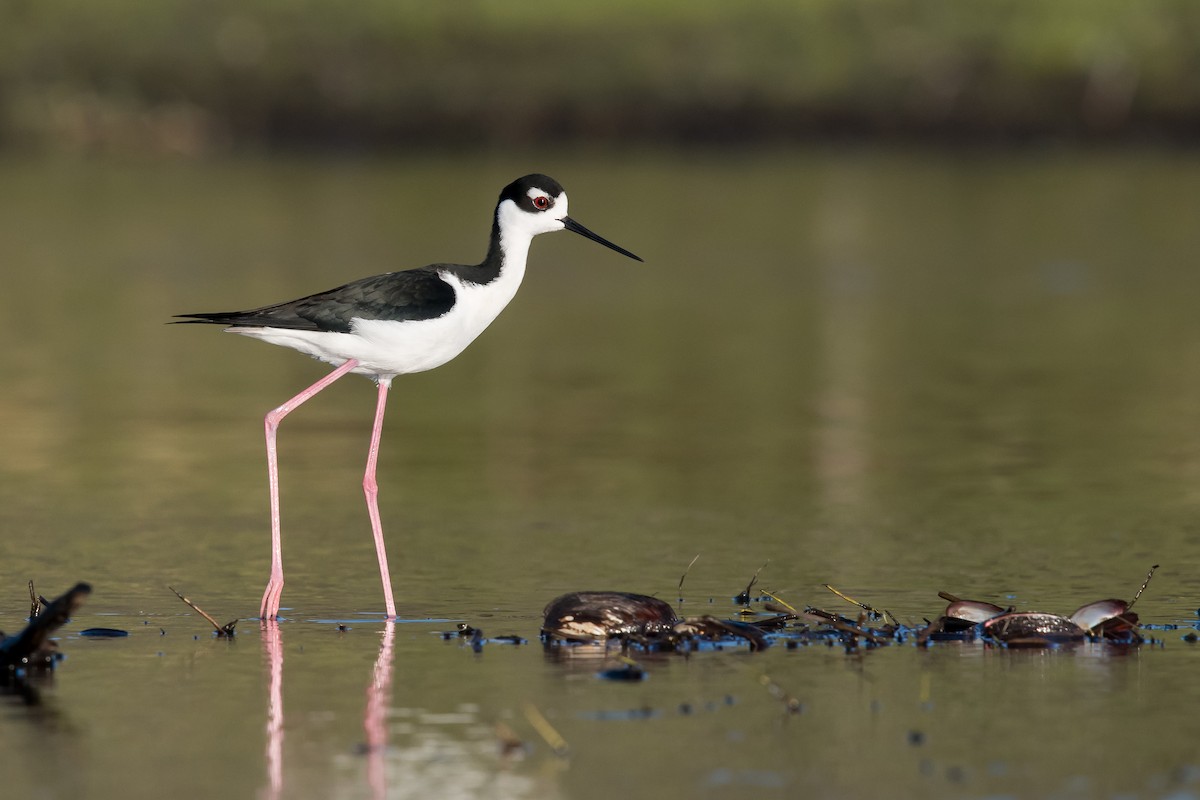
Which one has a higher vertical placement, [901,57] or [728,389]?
[901,57]

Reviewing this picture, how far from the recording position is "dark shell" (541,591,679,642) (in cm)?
791

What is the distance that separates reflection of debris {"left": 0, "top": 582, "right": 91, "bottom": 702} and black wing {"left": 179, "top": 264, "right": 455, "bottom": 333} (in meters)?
1.63

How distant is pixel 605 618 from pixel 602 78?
37.5 m

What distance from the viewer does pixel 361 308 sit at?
8.65 meters

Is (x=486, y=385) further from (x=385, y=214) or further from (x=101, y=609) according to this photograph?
(x=385, y=214)

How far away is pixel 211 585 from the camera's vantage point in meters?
9.06

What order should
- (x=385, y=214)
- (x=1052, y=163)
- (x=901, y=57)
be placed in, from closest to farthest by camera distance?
1. (x=385, y=214)
2. (x=1052, y=163)
3. (x=901, y=57)

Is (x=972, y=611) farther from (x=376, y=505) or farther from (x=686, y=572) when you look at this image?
(x=376, y=505)

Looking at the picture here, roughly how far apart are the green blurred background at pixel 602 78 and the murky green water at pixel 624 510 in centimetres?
1535

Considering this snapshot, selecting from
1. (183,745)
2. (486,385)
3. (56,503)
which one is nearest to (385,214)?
(486,385)

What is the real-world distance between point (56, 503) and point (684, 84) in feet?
113

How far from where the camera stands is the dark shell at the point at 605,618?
7906 mm

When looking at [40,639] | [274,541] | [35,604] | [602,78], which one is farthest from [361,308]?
[602,78]

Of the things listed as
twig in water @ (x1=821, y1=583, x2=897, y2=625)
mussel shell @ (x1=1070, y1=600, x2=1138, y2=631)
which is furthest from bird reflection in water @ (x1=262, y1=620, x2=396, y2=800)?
mussel shell @ (x1=1070, y1=600, x2=1138, y2=631)
